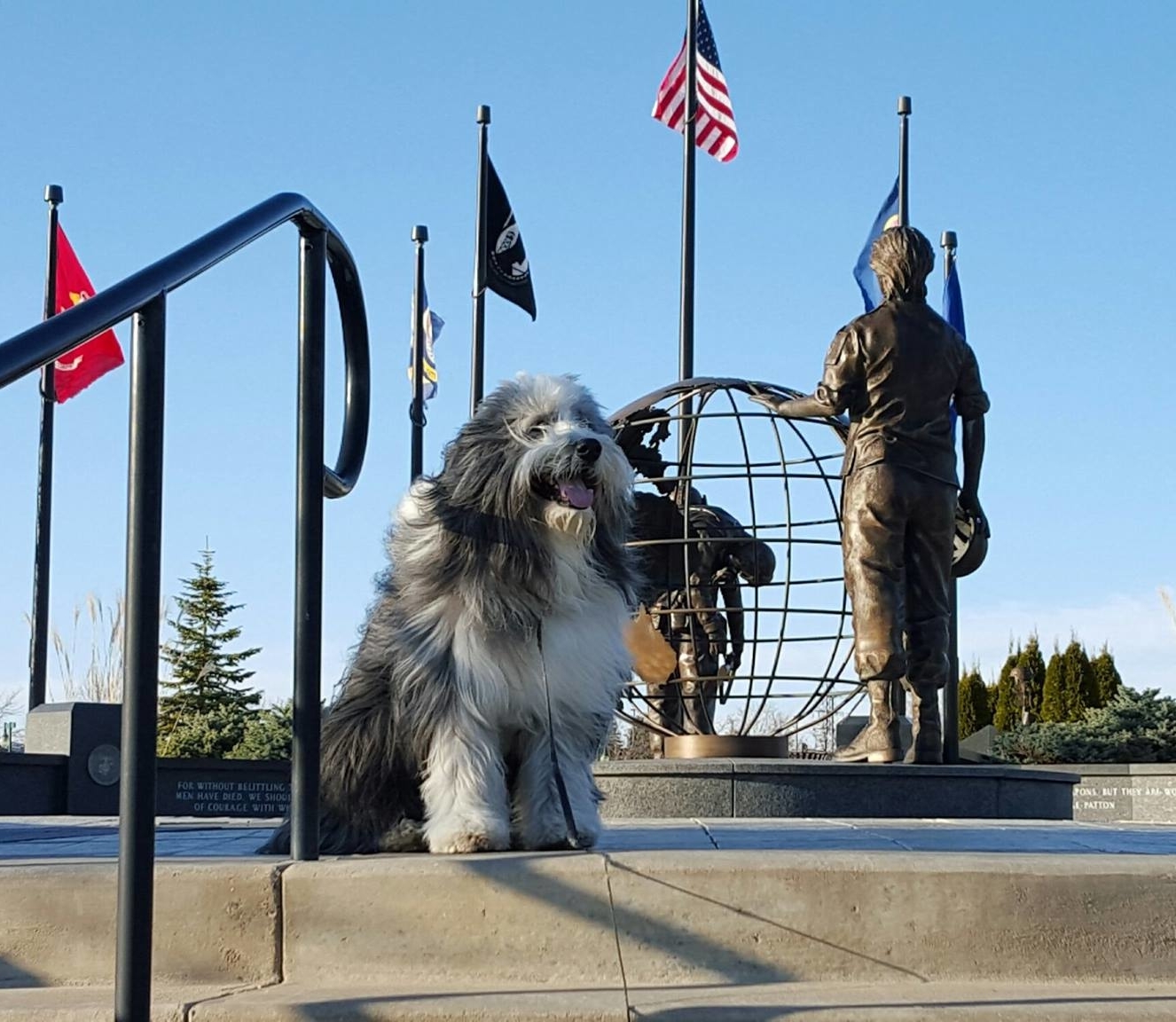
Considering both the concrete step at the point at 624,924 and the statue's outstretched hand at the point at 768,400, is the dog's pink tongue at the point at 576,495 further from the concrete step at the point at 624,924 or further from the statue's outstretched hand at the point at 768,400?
the statue's outstretched hand at the point at 768,400

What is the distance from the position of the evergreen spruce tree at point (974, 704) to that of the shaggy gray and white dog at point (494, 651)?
81.1 feet

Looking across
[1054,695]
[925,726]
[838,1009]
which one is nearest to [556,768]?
[838,1009]

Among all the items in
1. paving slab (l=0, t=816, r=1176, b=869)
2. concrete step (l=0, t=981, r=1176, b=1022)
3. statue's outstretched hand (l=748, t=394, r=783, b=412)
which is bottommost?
concrete step (l=0, t=981, r=1176, b=1022)

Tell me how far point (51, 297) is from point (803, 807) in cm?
1472

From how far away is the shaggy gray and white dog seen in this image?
418 centimetres

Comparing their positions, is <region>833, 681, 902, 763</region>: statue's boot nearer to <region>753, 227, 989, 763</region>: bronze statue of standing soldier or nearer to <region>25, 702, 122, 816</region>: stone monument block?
<region>753, 227, 989, 763</region>: bronze statue of standing soldier

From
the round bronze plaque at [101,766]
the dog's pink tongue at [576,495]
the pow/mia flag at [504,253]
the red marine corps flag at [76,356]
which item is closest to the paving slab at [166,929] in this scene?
the dog's pink tongue at [576,495]

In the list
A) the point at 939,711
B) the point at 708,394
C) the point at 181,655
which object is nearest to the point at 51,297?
the point at 181,655

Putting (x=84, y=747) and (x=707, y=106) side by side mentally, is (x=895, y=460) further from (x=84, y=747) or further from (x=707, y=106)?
(x=84, y=747)

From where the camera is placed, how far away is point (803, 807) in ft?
29.1

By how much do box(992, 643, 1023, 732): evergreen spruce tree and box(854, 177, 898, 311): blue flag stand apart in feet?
42.7

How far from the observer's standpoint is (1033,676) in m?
28.5

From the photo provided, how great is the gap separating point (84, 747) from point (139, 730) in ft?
47.3

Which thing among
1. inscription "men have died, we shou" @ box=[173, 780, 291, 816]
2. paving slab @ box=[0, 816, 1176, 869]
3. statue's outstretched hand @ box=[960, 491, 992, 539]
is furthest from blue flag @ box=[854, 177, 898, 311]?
paving slab @ box=[0, 816, 1176, 869]
